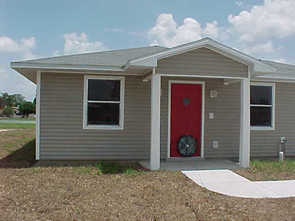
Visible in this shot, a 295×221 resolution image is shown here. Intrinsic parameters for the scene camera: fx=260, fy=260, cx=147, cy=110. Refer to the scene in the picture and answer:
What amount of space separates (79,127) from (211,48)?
14.1 ft

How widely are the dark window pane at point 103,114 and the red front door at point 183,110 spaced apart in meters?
1.70

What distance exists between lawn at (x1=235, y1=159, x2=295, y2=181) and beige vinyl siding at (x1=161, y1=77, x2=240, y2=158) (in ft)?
3.88

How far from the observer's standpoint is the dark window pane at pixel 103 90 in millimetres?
7676

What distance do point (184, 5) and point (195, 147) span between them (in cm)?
529

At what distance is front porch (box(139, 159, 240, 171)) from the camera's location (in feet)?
22.1

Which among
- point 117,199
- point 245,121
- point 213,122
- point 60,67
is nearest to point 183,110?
point 213,122

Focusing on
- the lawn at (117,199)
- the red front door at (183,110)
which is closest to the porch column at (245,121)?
the red front door at (183,110)

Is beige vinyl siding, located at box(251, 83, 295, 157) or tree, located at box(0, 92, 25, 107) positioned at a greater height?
tree, located at box(0, 92, 25, 107)

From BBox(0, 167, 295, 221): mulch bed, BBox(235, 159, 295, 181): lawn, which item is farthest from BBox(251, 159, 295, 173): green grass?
BBox(0, 167, 295, 221): mulch bed

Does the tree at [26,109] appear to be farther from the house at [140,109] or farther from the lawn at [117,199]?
the lawn at [117,199]

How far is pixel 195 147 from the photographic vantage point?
8023 mm

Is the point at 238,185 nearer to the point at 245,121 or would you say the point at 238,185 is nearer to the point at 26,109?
the point at 245,121

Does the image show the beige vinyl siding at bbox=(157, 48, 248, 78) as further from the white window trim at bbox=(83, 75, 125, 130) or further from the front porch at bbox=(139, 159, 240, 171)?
the front porch at bbox=(139, 159, 240, 171)

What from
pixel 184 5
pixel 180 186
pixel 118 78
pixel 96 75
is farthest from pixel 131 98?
pixel 184 5
